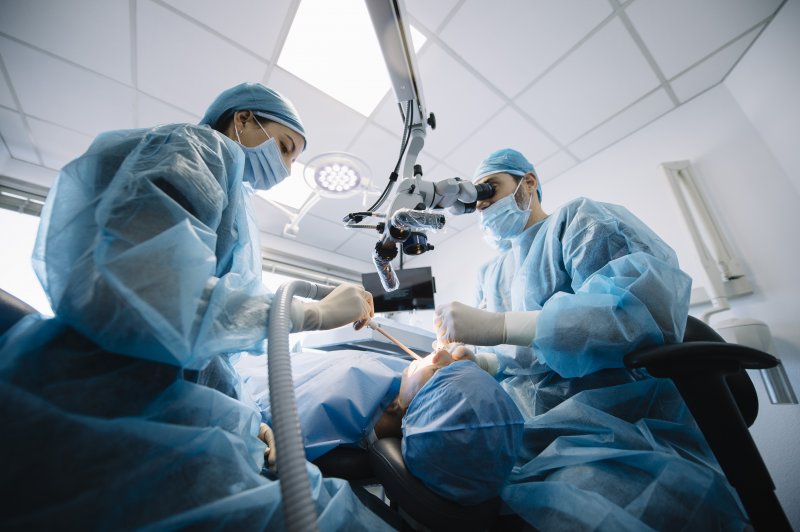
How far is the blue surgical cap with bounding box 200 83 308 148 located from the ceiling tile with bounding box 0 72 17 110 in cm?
176

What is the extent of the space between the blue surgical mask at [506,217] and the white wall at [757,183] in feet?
4.01

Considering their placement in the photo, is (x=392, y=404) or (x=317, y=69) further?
(x=317, y=69)

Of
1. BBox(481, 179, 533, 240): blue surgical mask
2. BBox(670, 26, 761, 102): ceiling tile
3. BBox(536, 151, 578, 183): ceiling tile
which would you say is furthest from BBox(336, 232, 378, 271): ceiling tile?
BBox(670, 26, 761, 102): ceiling tile

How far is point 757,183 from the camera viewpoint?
5.03 feet

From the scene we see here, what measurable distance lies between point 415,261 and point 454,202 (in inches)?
119

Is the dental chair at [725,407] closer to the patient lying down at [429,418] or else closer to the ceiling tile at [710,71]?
the patient lying down at [429,418]

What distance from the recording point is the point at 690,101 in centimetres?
192

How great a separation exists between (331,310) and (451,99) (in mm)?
1658

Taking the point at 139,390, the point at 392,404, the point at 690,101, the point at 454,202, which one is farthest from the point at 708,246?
the point at 139,390

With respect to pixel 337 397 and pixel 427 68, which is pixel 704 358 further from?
pixel 427 68

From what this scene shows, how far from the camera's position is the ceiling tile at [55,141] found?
193cm

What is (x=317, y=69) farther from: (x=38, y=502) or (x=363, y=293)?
(x=38, y=502)

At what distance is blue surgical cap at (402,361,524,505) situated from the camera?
561 mm

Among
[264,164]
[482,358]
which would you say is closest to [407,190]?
[264,164]
